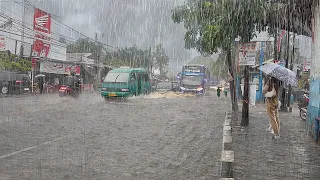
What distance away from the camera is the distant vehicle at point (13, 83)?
25375 mm

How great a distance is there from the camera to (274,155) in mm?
6812

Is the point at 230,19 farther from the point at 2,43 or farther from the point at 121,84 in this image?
the point at 2,43

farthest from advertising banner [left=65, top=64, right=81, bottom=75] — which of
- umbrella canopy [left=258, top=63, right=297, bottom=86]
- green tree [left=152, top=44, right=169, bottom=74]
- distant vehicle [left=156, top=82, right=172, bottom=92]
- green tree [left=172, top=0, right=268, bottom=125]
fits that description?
green tree [left=152, top=44, right=169, bottom=74]

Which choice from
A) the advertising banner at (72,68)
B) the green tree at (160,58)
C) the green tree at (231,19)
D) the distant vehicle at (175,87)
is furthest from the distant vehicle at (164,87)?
the green tree at (160,58)

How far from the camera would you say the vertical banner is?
31.4m

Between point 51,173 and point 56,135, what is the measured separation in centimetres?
353

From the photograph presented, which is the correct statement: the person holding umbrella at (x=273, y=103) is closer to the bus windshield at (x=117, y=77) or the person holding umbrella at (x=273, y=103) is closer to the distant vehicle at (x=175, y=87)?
the bus windshield at (x=117, y=77)

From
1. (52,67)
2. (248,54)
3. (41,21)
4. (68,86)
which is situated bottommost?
(68,86)

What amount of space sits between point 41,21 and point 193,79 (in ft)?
51.2

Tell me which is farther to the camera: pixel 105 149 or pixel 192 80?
pixel 192 80

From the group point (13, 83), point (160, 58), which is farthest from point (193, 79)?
point (160, 58)

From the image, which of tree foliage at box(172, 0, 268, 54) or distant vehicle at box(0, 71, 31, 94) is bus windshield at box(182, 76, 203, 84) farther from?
tree foliage at box(172, 0, 268, 54)

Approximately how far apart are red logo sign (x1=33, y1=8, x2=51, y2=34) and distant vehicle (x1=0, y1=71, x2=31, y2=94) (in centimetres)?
599

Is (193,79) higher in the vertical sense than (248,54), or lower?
lower
